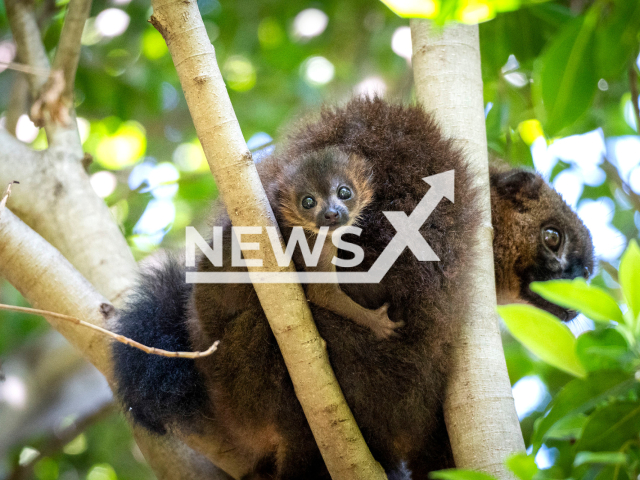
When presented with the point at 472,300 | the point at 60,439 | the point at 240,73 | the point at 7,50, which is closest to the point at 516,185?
the point at 472,300

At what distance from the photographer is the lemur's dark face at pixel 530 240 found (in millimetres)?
2318

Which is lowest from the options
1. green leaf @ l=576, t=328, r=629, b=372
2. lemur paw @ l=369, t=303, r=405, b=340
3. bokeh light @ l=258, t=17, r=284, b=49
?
lemur paw @ l=369, t=303, r=405, b=340

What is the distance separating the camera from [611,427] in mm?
1154

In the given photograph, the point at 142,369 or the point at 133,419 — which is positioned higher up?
the point at 142,369

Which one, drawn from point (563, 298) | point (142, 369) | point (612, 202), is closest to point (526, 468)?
point (563, 298)

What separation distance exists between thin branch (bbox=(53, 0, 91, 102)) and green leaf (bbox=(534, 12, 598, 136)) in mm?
1732

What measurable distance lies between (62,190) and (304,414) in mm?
1347

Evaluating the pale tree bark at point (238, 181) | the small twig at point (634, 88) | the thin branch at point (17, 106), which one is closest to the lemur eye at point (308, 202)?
the pale tree bark at point (238, 181)

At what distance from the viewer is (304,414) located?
5.80 ft

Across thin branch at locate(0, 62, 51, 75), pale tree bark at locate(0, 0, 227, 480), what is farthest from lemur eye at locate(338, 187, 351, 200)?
thin branch at locate(0, 62, 51, 75)

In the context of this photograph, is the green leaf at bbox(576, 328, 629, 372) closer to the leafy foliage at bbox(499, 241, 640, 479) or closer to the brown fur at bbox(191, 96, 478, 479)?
the leafy foliage at bbox(499, 241, 640, 479)

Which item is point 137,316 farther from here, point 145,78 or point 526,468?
point 145,78

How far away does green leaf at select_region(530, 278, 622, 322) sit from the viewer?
3.80 feet

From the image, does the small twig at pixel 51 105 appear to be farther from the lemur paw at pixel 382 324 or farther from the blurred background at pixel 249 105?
the lemur paw at pixel 382 324
